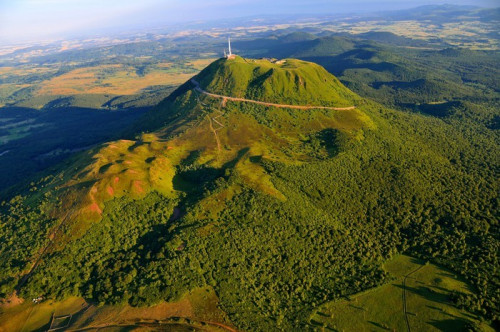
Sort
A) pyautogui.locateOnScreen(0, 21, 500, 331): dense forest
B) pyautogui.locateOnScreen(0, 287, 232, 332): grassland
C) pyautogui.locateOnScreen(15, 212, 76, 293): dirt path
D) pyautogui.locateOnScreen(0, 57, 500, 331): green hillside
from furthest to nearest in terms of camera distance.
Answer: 1. pyautogui.locateOnScreen(0, 21, 500, 331): dense forest
2. pyautogui.locateOnScreen(0, 57, 500, 331): green hillside
3. pyautogui.locateOnScreen(15, 212, 76, 293): dirt path
4. pyautogui.locateOnScreen(0, 287, 232, 332): grassland

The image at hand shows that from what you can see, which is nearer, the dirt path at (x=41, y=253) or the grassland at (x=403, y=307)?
the grassland at (x=403, y=307)

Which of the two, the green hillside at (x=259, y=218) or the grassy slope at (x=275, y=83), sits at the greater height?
the grassy slope at (x=275, y=83)

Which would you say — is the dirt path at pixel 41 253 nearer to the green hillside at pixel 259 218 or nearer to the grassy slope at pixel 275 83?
the green hillside at pixel 259 218

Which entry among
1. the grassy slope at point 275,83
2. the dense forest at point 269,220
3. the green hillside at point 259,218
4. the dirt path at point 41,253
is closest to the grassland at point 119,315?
the green hillside at point 259,218

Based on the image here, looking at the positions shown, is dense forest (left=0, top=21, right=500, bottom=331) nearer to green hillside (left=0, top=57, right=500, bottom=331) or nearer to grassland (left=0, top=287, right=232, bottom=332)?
green hillside (left=0, top=57, right=500, bottom=331)

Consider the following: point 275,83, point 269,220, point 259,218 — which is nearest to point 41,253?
point 259,218

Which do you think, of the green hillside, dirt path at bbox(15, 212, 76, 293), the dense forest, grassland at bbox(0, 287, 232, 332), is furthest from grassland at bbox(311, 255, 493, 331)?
dirt path at bbox(15, 212, 76, 293)

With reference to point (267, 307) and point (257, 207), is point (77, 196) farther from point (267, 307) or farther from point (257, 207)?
point (267, 307)
